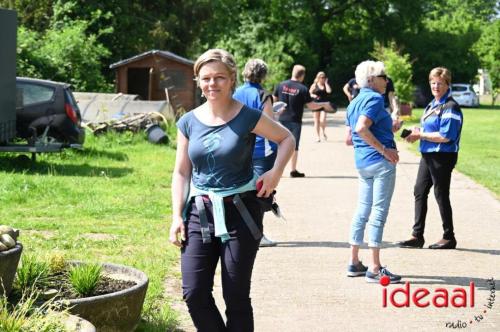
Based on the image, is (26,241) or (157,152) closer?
(26,241)

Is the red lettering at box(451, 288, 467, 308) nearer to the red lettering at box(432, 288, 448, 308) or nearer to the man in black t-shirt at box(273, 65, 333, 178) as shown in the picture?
the red lettering at box(432, 288, 448, 308)

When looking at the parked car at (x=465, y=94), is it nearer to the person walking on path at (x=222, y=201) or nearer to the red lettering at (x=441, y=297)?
the red lettering at (x=441, y=297)

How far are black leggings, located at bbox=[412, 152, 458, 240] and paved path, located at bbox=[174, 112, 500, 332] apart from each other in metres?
0.27

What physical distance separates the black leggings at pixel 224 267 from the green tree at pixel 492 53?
199ft

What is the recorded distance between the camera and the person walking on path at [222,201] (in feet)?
16.3

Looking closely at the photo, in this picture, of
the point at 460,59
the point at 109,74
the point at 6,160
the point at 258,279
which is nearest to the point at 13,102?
the point at 6,160

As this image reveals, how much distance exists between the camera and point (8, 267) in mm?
5215

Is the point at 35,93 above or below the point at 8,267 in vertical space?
above

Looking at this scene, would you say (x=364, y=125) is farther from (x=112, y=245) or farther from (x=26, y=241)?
(x=26, y=241)

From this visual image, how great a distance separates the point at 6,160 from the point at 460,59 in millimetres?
50858

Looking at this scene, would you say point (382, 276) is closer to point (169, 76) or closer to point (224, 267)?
point (224, 267)

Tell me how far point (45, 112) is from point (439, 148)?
9.61 m

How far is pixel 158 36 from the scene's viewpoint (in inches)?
1652

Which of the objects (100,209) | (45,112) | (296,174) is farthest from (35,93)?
(100,209)
